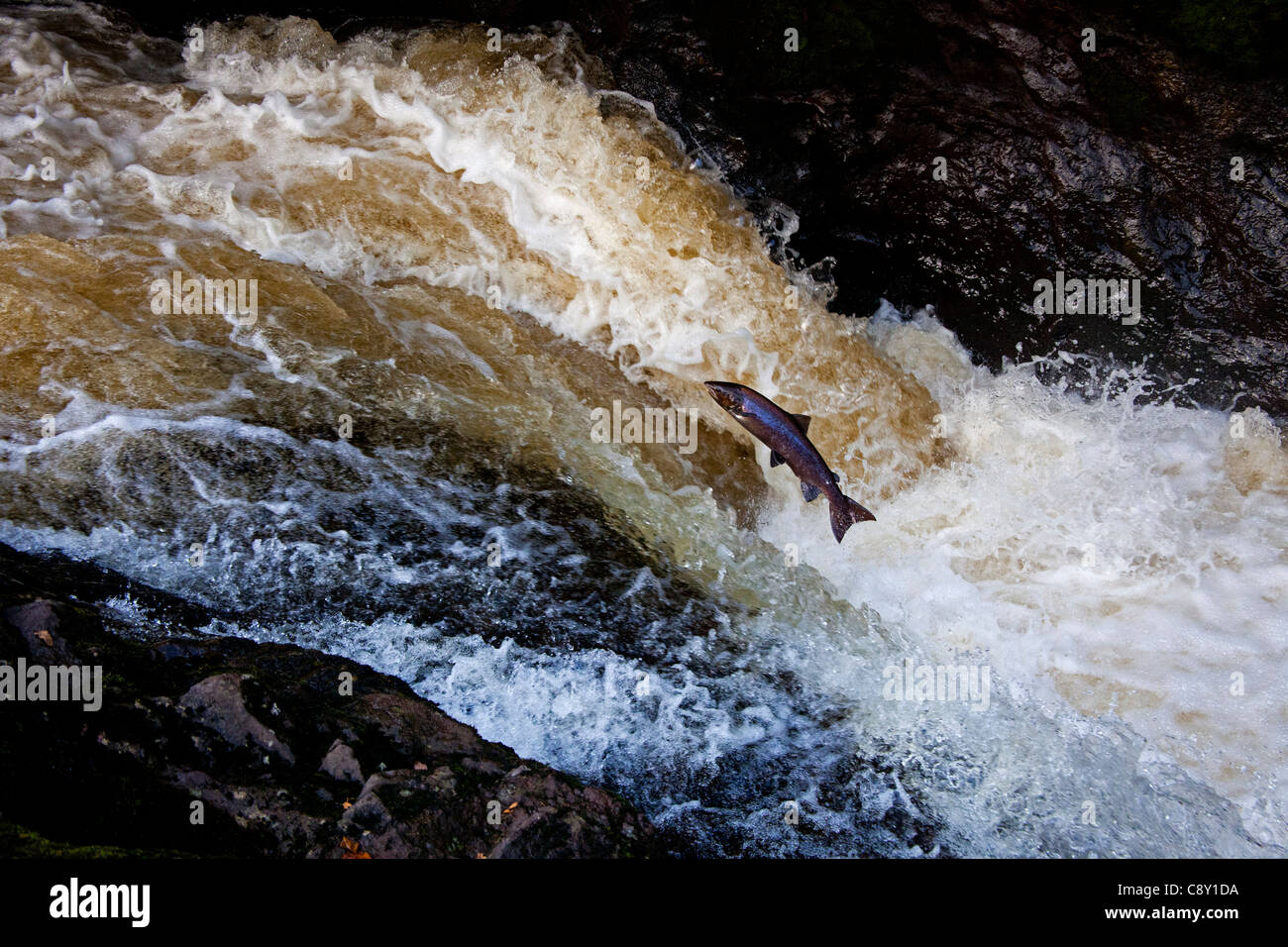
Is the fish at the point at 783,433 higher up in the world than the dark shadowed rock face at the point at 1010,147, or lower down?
lower down

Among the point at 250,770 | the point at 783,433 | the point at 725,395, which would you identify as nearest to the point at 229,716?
the point at 250,770

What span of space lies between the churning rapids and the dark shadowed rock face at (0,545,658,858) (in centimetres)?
52

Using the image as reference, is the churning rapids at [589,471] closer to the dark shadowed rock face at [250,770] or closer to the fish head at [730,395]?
the dark shadowed rock face at [250,770]

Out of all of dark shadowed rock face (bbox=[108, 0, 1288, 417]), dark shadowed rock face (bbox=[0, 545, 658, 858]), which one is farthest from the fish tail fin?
dark shadowed rock face (bbox=[108, 0, 1288, 417])

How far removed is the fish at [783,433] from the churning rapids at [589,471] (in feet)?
2.73

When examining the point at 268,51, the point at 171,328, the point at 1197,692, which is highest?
the point at 268,51

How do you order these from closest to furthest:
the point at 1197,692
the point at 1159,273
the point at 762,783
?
1. the point at 762,783
2. the point at 1197,692
3. the point at 1159,273

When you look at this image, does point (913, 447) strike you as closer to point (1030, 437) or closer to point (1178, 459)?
point (1030, 437)

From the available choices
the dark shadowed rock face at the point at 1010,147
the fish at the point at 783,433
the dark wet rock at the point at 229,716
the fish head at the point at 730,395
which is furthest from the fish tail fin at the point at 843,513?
the dark wet rock at the point at 229,716

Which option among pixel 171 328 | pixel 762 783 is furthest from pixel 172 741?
pixel 171 328

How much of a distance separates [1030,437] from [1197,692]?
1821 mm

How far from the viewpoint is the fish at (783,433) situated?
174 inches
